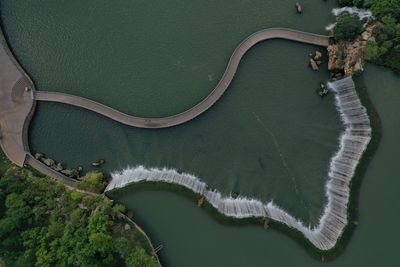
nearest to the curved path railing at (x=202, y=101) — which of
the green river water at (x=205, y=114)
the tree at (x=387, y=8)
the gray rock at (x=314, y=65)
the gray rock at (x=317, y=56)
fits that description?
the green river water at (x=205, y=114)

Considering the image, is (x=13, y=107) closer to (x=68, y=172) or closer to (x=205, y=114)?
(x=68, y=172)

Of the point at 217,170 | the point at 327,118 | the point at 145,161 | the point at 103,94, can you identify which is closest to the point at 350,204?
the point at 327,118

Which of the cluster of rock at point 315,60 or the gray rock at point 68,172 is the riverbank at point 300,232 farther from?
the cluster of rock at point 315,60

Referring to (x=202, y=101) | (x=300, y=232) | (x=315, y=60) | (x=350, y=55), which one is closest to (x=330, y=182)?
(x=300, y=232)

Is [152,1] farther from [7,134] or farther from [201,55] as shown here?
[7,134]

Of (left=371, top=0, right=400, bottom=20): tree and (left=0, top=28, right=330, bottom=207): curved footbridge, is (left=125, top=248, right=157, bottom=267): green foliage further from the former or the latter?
(left=371, top=0, right=400, bottom=20): tree
